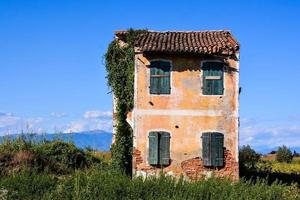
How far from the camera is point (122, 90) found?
2942 centimetres

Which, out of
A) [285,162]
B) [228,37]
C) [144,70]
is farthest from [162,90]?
[285,162]

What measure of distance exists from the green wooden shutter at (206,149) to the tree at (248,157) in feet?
30.8

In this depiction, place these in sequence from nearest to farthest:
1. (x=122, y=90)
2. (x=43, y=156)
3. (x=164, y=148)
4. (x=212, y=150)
Answer: (x=212, y=150), (x=164, y=148), (x=122, y=90), (x=43, y=156)

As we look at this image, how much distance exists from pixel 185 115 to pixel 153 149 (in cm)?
213

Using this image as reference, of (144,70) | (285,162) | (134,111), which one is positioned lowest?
(285,162)

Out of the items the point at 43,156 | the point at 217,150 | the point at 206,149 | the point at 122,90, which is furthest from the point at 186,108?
the point at 43,156

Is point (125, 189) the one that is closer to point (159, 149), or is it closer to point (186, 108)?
point (159, 149)

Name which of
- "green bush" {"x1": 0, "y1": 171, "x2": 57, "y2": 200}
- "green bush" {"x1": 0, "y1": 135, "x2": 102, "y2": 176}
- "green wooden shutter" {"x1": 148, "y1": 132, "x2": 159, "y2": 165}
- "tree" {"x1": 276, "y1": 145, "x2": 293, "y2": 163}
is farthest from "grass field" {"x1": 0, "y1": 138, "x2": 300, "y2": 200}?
"tree" {"x1": 276, "y1": 145, "x2": 293, "y2": 163}

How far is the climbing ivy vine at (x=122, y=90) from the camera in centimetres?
2905

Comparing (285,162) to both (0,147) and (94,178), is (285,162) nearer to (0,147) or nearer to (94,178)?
(0,147)

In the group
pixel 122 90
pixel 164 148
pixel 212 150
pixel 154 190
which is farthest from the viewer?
pixel 122 90

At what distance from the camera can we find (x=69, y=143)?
1323 inches

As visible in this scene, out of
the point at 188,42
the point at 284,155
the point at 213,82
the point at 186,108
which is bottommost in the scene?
the point at 284,155

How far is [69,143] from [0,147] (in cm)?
430
